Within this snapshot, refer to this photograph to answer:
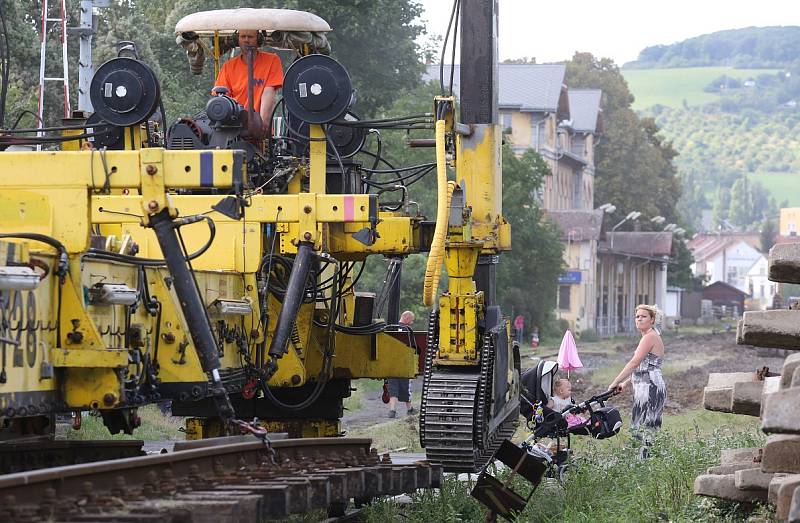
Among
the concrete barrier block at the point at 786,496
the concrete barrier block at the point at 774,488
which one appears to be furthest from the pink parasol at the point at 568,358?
the concrete barrier block at the point at 786,496

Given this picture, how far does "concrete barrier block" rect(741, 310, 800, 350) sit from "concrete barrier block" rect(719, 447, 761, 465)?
6.31ft

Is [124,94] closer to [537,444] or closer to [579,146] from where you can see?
[537,444]

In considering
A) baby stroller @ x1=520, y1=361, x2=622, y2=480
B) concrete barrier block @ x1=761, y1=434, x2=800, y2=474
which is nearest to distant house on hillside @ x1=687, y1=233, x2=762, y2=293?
baby stroller @ x1=520, y1=361, x2=622, y2=480

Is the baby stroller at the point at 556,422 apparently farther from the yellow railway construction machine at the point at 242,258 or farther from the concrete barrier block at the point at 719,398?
the concrete barrier block at the point at 719,398

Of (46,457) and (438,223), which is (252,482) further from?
(438,223)

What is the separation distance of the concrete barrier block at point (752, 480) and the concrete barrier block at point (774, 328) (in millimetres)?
1066

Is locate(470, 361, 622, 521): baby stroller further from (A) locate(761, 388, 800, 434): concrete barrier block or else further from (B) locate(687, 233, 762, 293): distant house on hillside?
(B) locate(687, 233, 762, 293): distant house on hillside

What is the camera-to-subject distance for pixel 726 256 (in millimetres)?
191000

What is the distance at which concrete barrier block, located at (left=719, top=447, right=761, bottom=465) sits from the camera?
1126 centimetres

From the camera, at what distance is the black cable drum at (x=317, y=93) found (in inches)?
486

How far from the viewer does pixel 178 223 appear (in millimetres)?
9352

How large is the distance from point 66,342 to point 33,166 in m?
1.30

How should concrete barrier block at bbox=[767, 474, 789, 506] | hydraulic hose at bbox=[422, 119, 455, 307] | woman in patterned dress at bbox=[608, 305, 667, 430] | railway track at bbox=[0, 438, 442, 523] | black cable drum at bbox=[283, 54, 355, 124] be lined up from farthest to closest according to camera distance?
woman in patterned dress at bbox=[608, 305, 667, 430] → black cable drum at bbox=[283, 54, 355, 124] → hydraulic hose at bbox=[422, 119, 455, 307] → concrete barrier block at bbox=[767, 474, 789, 506] → railway track at bbox=[0, 438, 442, 523]

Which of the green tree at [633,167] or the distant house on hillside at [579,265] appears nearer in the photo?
the distant house on hillside at [579,265]
